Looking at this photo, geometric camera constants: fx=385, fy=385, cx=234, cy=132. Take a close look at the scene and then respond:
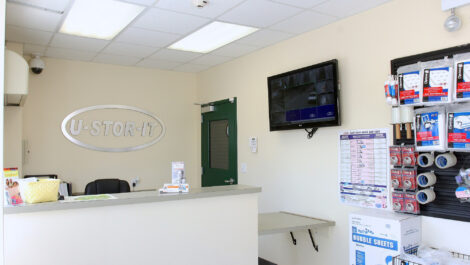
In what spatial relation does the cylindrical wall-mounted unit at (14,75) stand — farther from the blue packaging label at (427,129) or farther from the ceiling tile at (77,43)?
the blue packaging label at (427,129)

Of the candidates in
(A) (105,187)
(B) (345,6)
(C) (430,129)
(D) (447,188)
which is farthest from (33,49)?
(D) (447,188)

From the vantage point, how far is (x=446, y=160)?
259 cm

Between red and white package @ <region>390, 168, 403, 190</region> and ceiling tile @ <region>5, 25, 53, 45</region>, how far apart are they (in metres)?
3.47

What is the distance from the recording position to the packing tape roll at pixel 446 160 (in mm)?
2572

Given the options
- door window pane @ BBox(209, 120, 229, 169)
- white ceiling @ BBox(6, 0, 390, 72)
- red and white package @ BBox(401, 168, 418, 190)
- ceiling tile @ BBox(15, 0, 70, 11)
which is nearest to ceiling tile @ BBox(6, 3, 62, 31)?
white ceiling @ BBox(6, 0, 390, 72)

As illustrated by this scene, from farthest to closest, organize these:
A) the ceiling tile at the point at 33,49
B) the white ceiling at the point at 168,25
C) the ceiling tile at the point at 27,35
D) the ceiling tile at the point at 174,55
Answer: the ceiling tile at the point at 174,55 < the ceiling tile at the point at 33,49 < the ceiling tile at the point at 27,35 < the white ceiling at the point at 168,25

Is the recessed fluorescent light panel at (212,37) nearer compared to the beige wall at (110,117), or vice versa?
the recessed fluorescent light panel at (212,37)

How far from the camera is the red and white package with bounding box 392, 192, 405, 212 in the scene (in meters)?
2.87

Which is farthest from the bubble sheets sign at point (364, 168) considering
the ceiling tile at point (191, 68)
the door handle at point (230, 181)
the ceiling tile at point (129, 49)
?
the ceiling tile at point (191, 68)

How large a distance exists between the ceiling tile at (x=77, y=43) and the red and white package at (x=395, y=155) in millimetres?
3114

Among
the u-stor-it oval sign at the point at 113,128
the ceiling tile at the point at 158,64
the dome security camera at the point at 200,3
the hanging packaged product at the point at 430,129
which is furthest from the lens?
the ceiling tile at the point at 158,64

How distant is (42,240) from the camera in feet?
7.54

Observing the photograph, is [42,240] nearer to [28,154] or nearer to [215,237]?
[215,237]

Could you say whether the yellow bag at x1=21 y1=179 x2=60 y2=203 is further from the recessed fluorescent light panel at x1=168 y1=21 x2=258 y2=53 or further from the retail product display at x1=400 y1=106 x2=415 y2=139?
the retail product display at x1=400 y1=106 x2=415 y2=139
